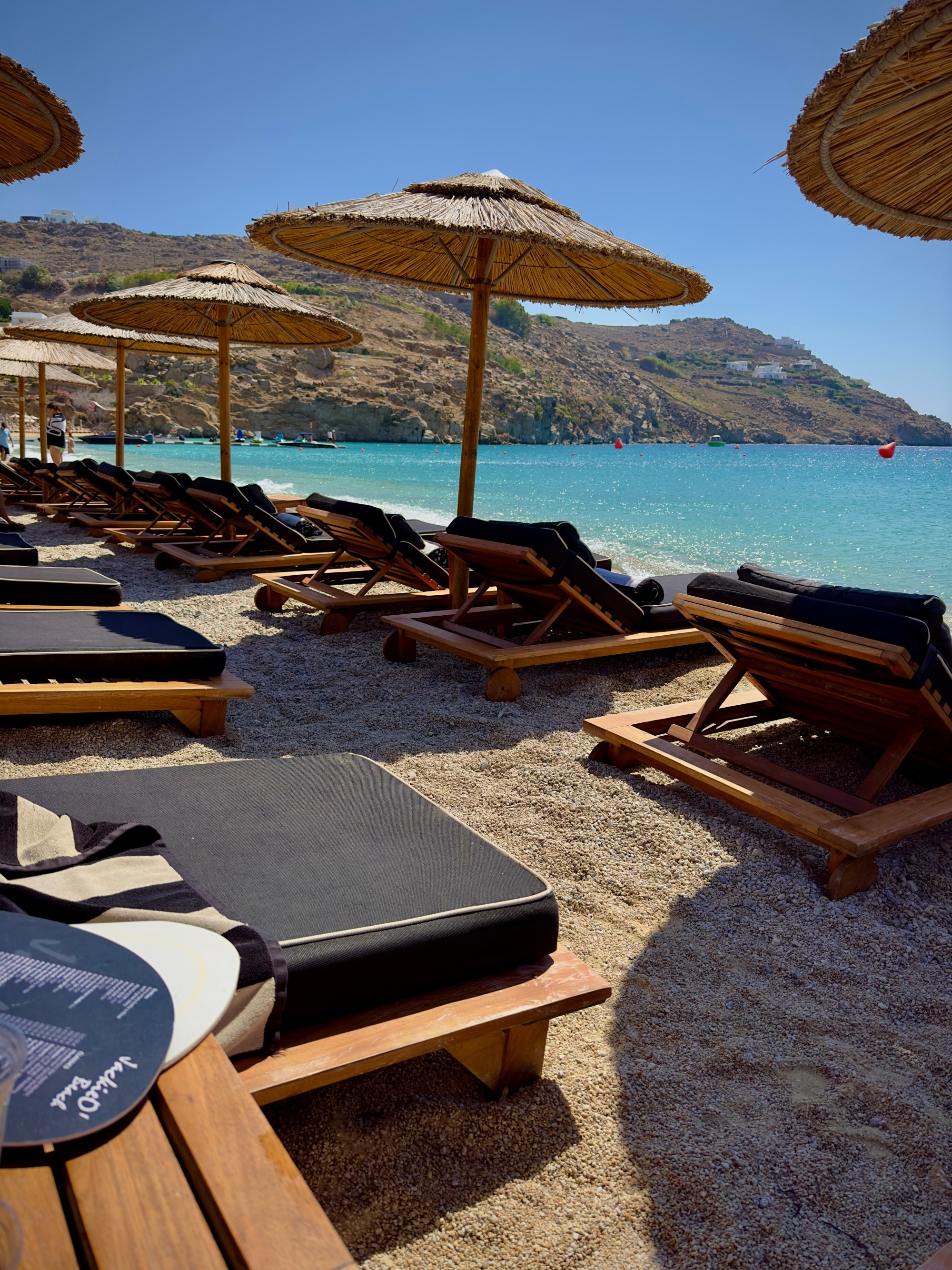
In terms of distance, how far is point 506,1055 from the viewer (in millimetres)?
1805

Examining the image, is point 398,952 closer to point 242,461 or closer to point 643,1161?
point 643,1161

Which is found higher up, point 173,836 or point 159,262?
point 159,262

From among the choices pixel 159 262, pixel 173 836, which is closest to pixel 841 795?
pixel 173 836

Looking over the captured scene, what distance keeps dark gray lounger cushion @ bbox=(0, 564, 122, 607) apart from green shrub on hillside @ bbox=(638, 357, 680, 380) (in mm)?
114098

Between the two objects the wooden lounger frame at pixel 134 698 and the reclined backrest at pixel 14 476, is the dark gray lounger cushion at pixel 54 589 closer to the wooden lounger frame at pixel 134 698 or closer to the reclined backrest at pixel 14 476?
the wooden lounger frame at pixel 134 698

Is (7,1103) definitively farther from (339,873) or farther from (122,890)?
(339,873)

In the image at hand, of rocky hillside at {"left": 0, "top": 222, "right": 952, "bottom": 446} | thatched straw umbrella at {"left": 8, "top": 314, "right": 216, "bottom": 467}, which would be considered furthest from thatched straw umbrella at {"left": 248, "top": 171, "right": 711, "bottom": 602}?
rocky hillside at {"left": 0, "top": 222, "right": 952, "bottom": 446}

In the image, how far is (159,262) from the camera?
7531 centimetres

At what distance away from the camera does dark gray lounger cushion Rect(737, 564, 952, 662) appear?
2.92 m

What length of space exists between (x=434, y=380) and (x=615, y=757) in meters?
65.3

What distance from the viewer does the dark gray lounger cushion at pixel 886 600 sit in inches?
115

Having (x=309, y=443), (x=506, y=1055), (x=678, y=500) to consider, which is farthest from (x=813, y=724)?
(x=309, y=443)

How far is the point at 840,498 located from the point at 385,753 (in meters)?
35.2

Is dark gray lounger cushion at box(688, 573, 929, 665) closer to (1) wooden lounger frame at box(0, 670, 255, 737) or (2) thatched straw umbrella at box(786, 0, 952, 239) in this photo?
(2) thatched straw umbrella at box(786, 0, 952, 239)
